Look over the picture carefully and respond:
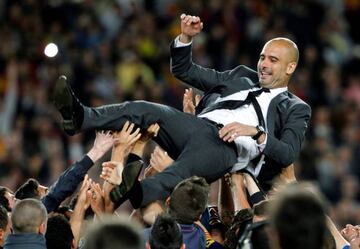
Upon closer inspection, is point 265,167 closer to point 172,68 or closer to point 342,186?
point 172,68

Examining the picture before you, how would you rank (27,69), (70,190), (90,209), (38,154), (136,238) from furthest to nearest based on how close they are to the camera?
(27,69) < (38,154) < (90,209) < (70,190) < (136,238)

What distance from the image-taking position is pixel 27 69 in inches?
516

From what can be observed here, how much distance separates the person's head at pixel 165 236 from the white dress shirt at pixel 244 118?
5.36ft

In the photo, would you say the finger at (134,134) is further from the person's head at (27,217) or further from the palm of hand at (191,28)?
the person's head at (27,217)

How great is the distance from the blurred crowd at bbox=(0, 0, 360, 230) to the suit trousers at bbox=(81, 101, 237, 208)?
5.11 metres

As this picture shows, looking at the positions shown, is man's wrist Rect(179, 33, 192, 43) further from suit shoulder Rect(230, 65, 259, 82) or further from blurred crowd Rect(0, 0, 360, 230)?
blurred crowd Rect(0, 0, 360, 230)

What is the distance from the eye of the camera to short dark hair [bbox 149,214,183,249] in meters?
5.11

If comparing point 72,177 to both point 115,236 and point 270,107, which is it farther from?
point 115,236

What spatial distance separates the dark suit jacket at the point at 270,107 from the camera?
658 centimetres

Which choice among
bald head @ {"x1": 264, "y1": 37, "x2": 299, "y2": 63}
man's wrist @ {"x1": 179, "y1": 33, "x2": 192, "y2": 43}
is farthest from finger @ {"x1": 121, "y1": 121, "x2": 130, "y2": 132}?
bald head @ {"x1": 264, "y1": 37, "x2": 299, "y2": 63}

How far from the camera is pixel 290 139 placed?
21.8ft

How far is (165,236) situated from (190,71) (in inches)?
86.5

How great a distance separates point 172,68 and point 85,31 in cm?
688

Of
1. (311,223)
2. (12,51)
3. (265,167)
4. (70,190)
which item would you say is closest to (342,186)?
(12,51)
